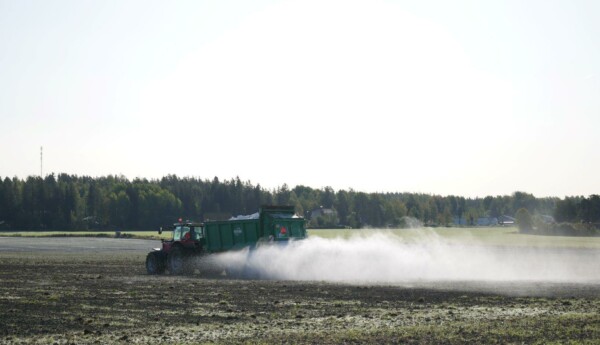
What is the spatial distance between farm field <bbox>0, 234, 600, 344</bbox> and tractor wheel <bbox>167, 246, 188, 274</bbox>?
616 centimetres

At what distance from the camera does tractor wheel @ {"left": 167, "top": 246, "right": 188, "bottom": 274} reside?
4453cm

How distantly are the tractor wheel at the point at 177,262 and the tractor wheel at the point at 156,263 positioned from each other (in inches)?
17.0

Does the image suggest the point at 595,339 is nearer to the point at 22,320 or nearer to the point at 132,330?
the point at 132,330

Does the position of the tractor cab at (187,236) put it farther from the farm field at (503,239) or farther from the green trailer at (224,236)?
the farm field at (503,239)

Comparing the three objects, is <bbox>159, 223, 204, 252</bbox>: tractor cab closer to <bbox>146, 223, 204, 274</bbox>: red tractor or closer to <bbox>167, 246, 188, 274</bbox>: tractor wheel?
<bbox>146, 223, 204, 274</bbox>: red tractor

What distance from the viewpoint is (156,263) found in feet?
147

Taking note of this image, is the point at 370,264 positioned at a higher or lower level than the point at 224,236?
lower

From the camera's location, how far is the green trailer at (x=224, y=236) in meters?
43.8

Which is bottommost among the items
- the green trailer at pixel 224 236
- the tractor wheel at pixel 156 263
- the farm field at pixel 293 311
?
the farm field at pixel 293 311

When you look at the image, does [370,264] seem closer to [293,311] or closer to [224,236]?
[224,236]

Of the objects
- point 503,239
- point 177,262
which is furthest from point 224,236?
point 503,239

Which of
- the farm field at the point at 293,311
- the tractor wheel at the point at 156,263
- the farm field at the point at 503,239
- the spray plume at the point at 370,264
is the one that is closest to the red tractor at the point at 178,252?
the tractor wheel at the point at 156,263

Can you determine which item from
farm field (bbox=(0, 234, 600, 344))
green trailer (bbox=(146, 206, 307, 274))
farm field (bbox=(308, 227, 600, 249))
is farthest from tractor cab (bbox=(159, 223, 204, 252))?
farm field (bbox=(308, 227, 600, 249))

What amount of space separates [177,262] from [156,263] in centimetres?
130
